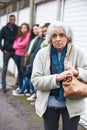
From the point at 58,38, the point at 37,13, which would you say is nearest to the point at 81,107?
the point at 58,38

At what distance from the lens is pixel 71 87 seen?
11.9 ft

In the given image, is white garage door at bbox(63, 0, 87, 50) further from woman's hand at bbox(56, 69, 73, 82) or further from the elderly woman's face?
woman's hand at bbox(56, 69, 73, 82)

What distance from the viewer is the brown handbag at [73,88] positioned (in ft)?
11.9

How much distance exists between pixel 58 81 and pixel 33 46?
4.48 metres

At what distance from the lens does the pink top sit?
354 inches

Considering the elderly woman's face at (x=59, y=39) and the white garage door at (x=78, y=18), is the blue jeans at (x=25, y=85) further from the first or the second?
the elderly woman's face at (x=59, y=39)

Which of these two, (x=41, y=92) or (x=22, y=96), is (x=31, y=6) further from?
(x=41, y=92)

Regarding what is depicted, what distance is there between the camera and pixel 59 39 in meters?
3.79

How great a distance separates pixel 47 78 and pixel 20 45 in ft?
17.6

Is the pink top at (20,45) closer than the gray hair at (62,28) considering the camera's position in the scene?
No

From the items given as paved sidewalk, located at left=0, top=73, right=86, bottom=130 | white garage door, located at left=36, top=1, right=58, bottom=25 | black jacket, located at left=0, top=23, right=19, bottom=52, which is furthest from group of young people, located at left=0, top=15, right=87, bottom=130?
black jacket, located at left=0, top=23, right=19, bottom=52

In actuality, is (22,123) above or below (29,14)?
below

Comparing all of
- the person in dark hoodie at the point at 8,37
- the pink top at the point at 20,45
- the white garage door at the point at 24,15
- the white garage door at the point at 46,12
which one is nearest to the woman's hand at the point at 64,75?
the pink top at the point at 20,45

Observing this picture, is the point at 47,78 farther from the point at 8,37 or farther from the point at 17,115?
the point at 8,37
